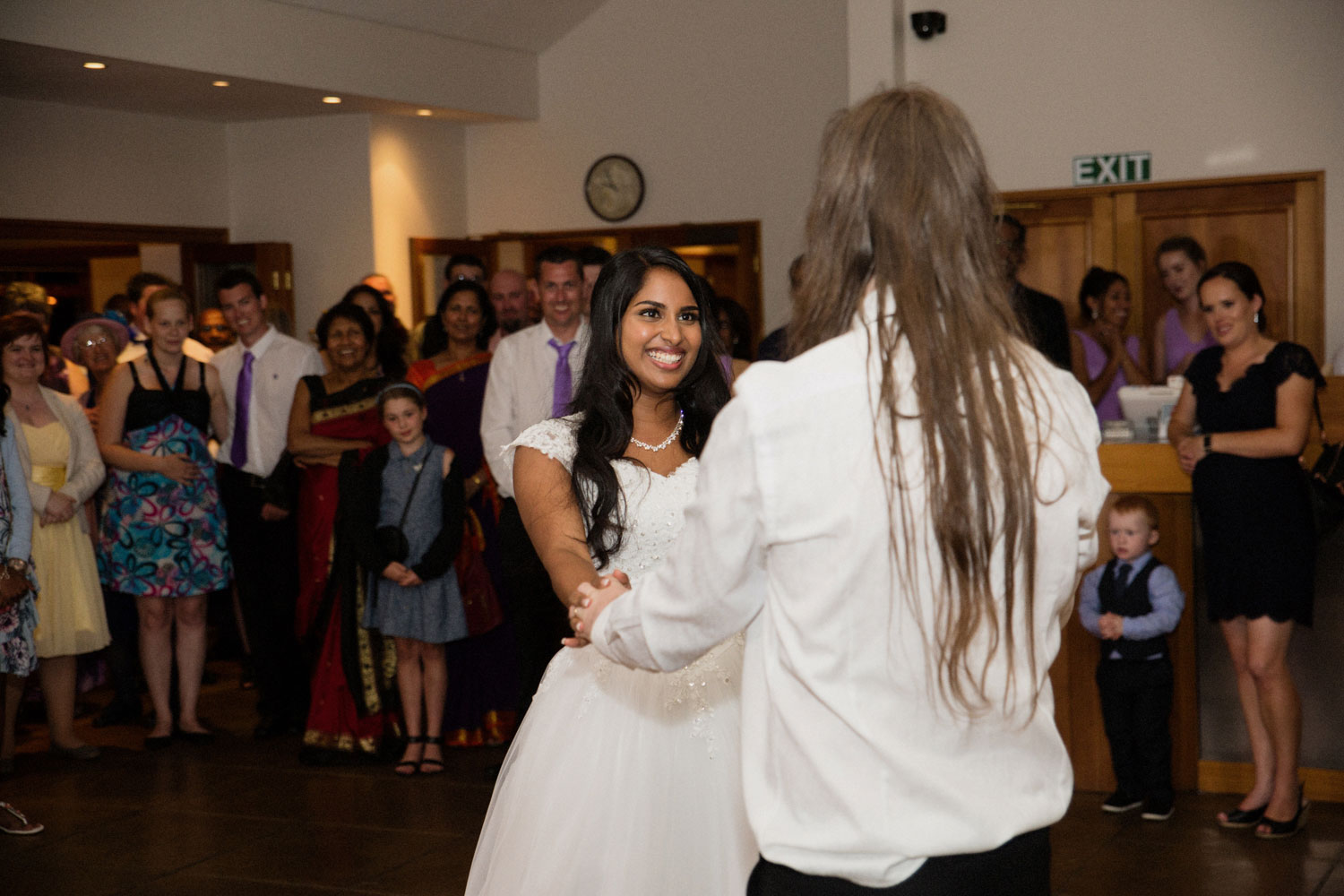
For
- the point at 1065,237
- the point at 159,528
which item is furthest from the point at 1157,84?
the point at 159,528

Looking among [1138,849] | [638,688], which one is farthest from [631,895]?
[1138,849]

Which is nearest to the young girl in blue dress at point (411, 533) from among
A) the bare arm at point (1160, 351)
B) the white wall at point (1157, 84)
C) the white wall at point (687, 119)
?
the white wall at point (1157, 84)

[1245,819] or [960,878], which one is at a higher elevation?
[960,878]

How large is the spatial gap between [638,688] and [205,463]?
3628mm

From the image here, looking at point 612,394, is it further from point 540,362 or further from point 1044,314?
point 1044,314

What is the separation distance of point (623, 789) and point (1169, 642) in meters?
2.71

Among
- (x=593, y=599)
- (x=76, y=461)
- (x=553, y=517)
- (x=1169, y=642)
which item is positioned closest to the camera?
(x=593, y=599)

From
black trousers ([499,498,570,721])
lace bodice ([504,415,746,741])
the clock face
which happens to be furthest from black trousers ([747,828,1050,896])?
the clock face

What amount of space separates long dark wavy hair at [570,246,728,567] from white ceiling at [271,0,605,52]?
20.4 ft

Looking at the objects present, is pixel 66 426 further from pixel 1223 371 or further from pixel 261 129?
pixel 261 129

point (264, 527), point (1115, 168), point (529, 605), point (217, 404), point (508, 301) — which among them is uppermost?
point (1115, 168)

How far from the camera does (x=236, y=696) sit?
6398 mm

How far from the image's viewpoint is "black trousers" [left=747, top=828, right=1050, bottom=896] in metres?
1.43

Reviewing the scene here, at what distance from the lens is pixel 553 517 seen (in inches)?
96.2
